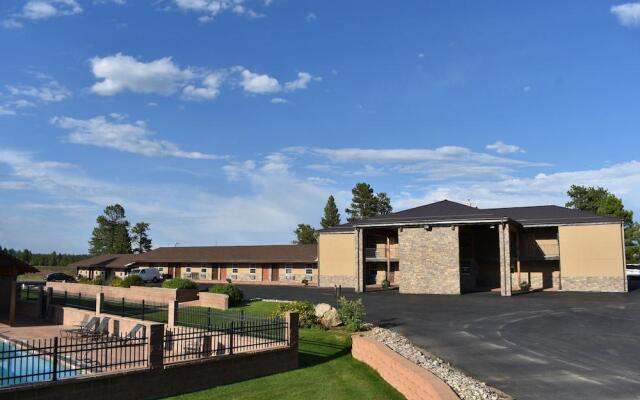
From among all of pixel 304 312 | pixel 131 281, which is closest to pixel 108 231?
pixel 131 281

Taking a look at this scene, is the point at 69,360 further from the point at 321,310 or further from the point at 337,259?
the point at 337,259

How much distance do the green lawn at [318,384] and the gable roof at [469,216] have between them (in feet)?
70.9

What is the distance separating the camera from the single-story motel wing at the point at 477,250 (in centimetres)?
3675

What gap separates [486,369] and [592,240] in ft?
95.7

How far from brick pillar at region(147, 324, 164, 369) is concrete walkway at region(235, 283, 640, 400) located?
25.2 feet

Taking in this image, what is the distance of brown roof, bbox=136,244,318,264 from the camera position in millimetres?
56031

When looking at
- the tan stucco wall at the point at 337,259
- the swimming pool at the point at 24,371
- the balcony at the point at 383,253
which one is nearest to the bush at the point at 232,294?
the swimming pool at the point at 24,371

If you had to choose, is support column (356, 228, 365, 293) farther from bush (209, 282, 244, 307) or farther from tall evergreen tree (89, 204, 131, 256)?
tall evergreen tree (89, 204, 131, 256)

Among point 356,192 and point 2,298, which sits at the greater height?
point 356,192

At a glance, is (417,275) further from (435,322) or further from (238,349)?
(238,349)

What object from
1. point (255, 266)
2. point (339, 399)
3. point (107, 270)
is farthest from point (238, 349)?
point (107, 270)

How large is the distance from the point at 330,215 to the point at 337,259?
3416 cm

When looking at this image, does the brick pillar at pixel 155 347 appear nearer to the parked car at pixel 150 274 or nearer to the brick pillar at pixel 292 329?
the brick pillar at pixel 292 329

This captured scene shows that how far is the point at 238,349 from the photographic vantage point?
15.0 meters
